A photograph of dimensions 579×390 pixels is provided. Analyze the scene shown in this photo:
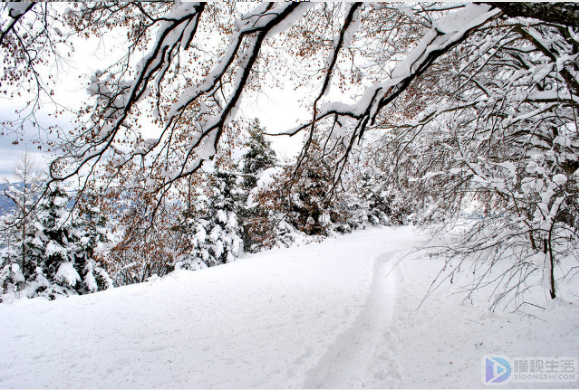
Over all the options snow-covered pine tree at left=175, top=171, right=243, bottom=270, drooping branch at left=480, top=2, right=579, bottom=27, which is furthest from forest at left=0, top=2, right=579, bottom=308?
snow-covered pine tree at left=175, top=171, right=243, bottom=270

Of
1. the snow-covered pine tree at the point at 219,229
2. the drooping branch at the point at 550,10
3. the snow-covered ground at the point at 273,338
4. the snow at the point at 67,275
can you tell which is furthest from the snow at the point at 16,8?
the snow-covered pine tree at the point at 219,229

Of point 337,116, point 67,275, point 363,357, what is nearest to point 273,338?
point 363,357

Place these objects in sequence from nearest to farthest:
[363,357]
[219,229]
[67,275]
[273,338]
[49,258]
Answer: [363,357] < [273,338] < [67,275] < [49,258] < [219,229]

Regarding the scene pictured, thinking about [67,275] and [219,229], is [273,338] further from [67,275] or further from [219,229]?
[219,229]

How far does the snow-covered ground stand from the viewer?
3705 mm

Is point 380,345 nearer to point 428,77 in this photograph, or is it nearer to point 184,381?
point 184,381

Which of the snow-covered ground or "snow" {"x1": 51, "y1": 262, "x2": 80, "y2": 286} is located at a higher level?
"snow" {"x1": 51, "y1": 262, "x2": 80, "y2": 286}

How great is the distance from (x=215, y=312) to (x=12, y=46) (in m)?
5.70

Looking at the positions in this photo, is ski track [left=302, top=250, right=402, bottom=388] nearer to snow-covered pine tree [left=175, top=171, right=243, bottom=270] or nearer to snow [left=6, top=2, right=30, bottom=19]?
snow [left=6, top=2, right=30, bottom=19]

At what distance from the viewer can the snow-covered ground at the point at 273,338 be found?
3.71 metres

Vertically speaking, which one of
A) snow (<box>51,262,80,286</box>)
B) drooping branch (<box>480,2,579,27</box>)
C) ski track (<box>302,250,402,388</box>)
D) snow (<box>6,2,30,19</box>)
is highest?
snow (<box>6,2,30,19</box>)

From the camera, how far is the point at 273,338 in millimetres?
4926

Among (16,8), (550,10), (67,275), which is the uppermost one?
(16,8)

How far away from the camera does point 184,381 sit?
3.67 m
